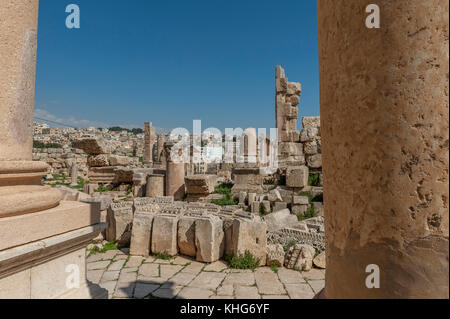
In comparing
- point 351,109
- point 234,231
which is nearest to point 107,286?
point 234,231

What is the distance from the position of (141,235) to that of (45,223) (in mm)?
2589

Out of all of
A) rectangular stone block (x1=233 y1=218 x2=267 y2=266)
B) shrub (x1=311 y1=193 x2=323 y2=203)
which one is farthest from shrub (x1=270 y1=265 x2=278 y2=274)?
shrub (x1=311 y1=193 x2=323 y2=203)

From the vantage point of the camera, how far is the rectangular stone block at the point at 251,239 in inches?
150

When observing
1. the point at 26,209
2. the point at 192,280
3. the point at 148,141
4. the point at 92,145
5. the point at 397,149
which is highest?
the point at 148,141

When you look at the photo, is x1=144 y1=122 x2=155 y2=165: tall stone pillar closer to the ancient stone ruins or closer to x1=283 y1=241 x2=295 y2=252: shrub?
the ancient stone ruins

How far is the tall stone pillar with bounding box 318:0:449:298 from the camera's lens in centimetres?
98

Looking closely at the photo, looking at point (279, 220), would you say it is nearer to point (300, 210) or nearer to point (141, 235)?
point (300, 210)

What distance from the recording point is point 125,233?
181 inches

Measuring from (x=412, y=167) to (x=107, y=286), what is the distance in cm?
350

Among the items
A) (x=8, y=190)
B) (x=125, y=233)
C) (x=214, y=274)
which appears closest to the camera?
(x=8, y=190)

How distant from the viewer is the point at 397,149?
1.02m

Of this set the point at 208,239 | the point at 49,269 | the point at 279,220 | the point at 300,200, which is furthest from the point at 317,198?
the point at 49,269

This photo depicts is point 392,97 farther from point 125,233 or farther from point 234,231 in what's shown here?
point 125,233

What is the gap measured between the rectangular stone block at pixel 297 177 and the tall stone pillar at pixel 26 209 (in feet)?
18.7
